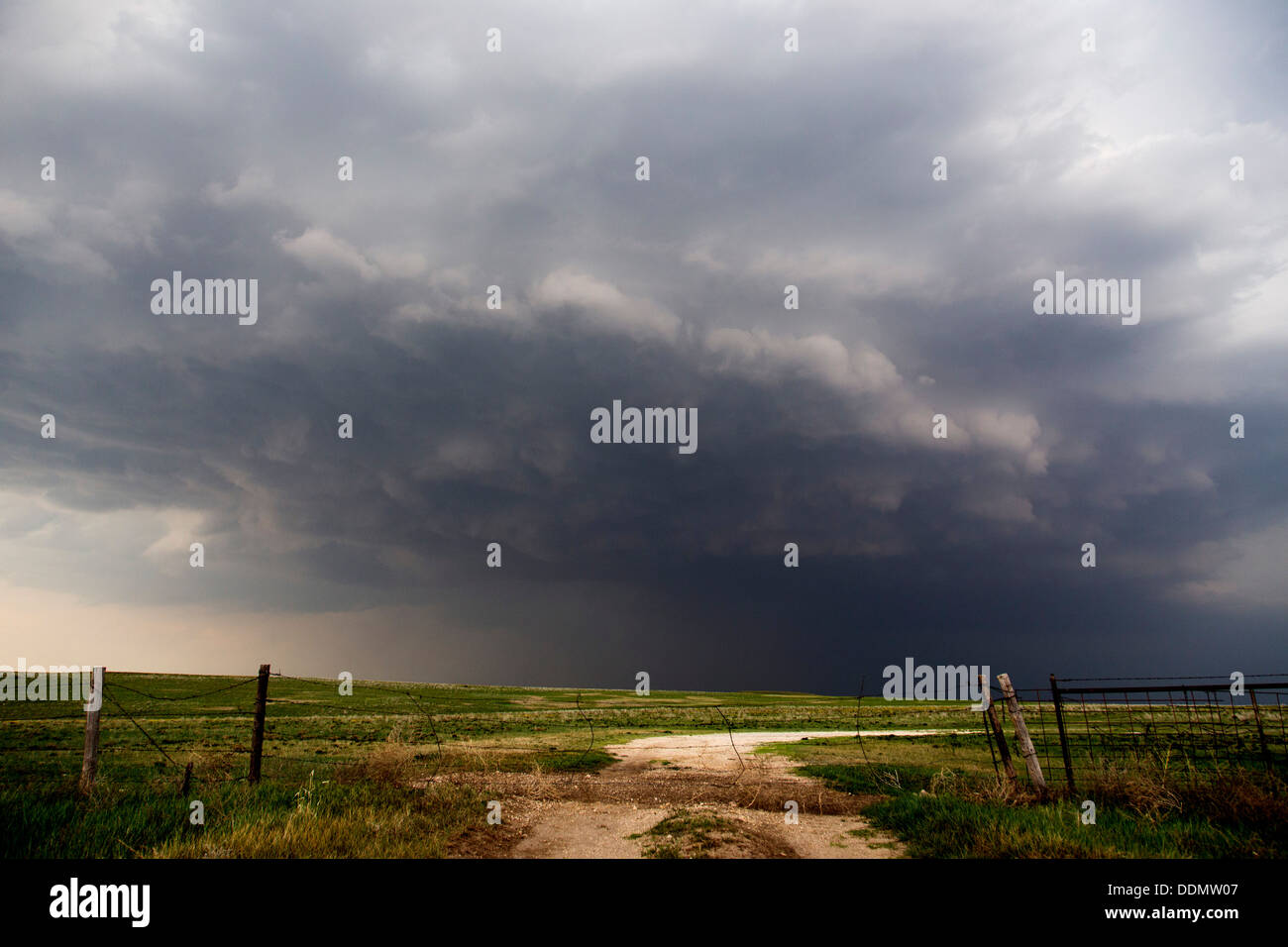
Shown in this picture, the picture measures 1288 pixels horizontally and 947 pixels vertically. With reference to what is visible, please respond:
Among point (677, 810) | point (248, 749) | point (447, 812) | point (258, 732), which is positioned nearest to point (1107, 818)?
point (677, 810)

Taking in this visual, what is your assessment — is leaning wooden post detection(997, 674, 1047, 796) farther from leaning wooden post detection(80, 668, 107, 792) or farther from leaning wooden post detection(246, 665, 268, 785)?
leaning wooden post detection(80, 668, 107, 792)

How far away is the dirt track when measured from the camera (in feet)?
37.3

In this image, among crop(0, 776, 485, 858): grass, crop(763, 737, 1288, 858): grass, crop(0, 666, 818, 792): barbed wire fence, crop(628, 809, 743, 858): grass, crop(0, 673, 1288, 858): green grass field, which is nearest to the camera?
crop(0, 776, 485, 858): grass

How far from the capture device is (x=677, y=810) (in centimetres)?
1428

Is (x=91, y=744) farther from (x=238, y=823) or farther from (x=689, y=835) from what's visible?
(x=689, y=835)

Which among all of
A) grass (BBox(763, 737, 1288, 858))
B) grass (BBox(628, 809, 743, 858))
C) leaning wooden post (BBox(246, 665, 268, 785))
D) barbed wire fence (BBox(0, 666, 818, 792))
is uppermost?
leaning wooden post (BBox(246, 665, 268, 785))

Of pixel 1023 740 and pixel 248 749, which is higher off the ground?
pixel 1023 740

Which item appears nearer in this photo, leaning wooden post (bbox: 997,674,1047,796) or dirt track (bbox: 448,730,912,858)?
dirt track (bbox: 448,730,912,858)

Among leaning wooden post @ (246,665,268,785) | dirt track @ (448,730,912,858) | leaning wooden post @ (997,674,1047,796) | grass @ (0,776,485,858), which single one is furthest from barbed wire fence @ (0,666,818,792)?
leaning wooden post @ (997,674,1047,796)

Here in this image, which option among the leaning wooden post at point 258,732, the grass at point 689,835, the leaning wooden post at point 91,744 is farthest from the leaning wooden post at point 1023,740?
the leaning wooden post at point 91,744

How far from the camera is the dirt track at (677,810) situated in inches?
448
